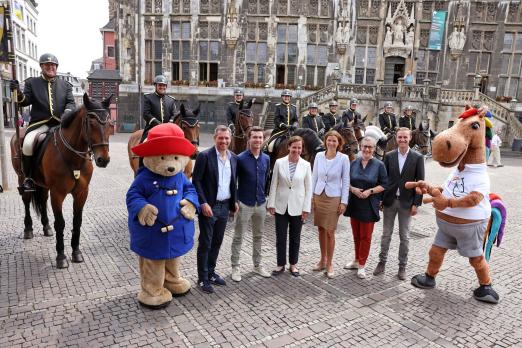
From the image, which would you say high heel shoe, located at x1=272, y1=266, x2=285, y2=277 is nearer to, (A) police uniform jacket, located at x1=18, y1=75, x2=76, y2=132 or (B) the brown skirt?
(B) the brown skirt

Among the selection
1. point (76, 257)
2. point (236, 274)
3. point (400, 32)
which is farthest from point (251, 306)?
point (400, 32)

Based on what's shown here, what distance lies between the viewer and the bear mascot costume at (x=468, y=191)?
4652 mm

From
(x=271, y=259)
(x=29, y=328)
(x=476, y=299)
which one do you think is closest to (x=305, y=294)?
(x=271, y=259)

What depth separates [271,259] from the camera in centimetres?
606

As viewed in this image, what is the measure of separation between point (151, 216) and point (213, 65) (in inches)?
939

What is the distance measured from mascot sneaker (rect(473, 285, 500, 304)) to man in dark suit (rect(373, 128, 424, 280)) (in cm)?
95

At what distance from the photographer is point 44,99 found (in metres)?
6.04

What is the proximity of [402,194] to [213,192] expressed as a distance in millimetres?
2748

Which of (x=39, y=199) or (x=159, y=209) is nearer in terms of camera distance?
(x=159, y=209)

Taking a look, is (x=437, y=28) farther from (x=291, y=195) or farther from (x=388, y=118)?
(x=291, y=195)

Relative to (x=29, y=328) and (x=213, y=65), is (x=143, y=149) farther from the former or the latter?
(x=213, y=65)

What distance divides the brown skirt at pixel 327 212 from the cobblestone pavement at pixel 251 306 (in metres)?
0.80

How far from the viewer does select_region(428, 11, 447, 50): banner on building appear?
23.6 metres

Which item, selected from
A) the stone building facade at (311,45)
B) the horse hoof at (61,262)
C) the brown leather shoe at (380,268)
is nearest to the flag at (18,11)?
the stone building facade at (311,45)
